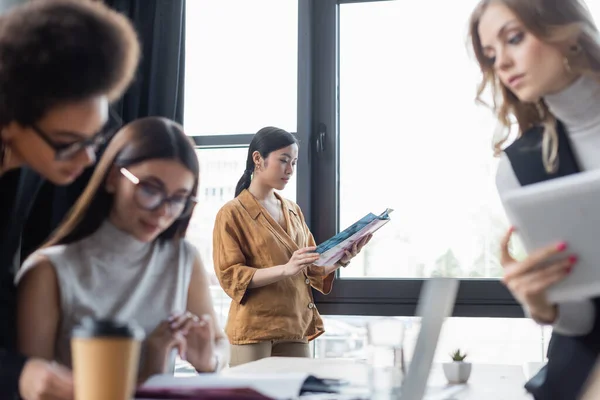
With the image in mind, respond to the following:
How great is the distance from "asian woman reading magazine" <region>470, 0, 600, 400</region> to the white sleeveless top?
55 cm

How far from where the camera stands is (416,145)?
3.00 meters

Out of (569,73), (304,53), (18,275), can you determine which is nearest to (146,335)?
(18,275)

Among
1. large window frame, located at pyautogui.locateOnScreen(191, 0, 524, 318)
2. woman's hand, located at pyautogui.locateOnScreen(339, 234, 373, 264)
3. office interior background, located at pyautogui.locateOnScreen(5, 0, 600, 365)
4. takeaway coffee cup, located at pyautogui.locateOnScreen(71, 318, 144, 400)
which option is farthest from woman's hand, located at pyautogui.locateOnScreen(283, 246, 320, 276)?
takeaway coffee cup, located at pyautogui.locateOnScreen(71, 318, 144, 400)

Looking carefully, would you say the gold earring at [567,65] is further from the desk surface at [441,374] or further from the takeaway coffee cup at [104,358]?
the takeaway coffee cup at [104,358]

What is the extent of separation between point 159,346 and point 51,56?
435mm

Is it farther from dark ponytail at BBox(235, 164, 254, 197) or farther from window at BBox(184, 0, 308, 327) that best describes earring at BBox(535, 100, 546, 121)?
window at BBox(184, 0, 308, 327)

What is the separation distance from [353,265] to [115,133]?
215 centimetres

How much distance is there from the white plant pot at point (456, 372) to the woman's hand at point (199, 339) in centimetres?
70

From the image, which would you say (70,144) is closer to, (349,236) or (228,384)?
Answer: (228,384)

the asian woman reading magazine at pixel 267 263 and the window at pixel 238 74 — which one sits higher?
the window at pixel 238 74

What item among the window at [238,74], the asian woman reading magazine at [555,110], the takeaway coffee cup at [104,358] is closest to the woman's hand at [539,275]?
the asian woman reading magazine at [555,110]

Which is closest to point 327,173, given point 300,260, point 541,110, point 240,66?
point 240,66

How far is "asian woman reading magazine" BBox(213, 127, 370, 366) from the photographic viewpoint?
2.31 m

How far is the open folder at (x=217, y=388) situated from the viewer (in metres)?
0.89
